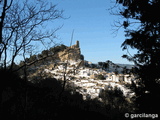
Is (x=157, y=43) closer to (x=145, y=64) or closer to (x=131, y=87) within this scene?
(x=145, y=64)

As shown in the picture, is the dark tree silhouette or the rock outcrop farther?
the rock outcrop

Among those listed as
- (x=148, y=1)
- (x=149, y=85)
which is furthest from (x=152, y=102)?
(x=148, y=1)

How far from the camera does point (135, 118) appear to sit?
423cm

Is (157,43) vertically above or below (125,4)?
below

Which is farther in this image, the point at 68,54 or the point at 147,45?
the point at 68,54

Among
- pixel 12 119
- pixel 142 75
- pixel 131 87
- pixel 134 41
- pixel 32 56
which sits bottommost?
pixel 12 119

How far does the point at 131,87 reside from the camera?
4.58 metres

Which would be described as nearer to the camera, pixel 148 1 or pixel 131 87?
pixel 148 1

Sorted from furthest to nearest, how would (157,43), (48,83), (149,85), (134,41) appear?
(48,83) < (134,41) < (149,85) < (157,43)

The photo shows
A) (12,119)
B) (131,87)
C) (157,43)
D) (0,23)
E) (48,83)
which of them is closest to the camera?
(0,23)

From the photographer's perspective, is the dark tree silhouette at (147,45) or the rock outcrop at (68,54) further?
the rock outcrop at (68,54)

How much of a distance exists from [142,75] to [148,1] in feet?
8.24

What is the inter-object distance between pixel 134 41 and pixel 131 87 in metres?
1.82

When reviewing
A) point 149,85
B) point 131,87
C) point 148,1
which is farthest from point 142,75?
point 148,1
